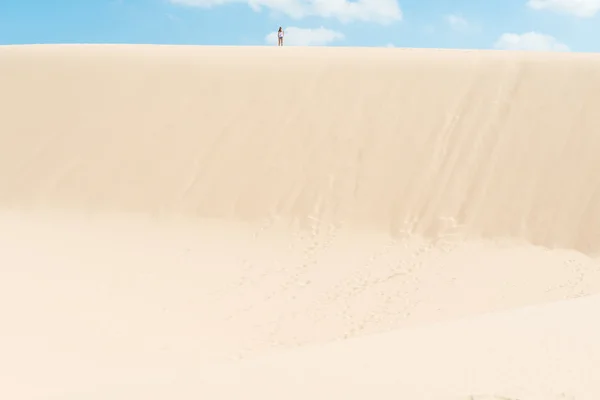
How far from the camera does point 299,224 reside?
9.98m

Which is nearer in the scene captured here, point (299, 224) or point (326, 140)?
point (299, 224)

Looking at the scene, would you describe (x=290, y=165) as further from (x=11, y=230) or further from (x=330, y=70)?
(x=11, y=230)

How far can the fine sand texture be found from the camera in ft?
12.9

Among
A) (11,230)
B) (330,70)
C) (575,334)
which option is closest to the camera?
(575,334)

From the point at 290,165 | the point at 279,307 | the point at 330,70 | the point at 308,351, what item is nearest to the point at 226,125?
the point at 290,165

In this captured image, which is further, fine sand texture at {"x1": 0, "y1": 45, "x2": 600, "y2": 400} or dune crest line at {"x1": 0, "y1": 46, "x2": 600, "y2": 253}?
dune crest line at {"x1": 0, "y1": 46, "x2": 600, "y2": 253}

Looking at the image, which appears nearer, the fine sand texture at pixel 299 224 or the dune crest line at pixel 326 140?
the fine sand texture at pixel 299 224

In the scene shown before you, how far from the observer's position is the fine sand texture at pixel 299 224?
393 cm

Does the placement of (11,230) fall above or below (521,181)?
below

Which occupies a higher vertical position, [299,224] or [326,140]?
[326,140]

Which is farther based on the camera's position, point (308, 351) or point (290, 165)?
point (290, 165)

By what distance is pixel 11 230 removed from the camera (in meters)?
9.87

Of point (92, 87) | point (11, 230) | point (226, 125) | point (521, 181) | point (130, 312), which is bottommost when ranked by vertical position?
point (130, 312)

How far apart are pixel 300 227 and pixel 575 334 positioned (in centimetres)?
617
